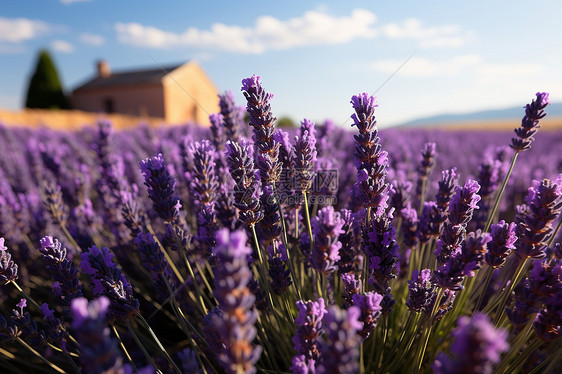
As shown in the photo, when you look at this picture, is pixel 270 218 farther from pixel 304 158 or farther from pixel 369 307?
pixel 369 307

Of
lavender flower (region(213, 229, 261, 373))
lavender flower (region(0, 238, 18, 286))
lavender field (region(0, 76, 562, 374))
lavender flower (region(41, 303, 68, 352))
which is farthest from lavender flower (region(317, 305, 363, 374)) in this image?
lavender flower (region(0, 238, 18, 286))

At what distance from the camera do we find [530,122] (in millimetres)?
1566

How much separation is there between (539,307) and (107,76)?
44.0 metres

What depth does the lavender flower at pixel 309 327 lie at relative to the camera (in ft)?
3.34

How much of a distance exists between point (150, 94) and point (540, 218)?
1319 inches

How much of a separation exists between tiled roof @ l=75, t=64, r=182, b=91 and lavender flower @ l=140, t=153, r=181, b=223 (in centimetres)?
3206

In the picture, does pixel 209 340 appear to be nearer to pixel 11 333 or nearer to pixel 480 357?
pixel 11 333

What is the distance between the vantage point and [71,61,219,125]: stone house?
1170 inches

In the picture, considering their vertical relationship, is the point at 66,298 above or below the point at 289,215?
below

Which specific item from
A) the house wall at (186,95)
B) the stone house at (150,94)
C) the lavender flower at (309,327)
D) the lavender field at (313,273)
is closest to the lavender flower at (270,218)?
the lavender field at (313,273)

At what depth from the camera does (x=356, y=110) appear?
4.27 ft

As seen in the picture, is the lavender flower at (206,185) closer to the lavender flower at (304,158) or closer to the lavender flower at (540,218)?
the lavender flower at (304,158)

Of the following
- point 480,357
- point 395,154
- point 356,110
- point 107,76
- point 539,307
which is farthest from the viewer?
point 107,76

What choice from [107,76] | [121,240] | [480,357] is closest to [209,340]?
[480,357]
